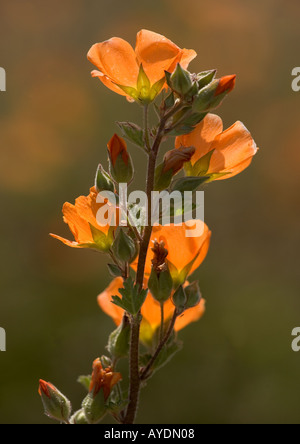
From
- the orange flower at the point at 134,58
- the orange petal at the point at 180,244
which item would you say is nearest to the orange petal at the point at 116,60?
the orange flower at the point at 134,58

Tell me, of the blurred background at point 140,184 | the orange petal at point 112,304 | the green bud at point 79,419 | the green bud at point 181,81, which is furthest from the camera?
the blurred background at point 140,184

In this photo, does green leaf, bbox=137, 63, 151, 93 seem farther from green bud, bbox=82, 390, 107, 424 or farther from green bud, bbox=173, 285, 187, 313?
green bud, bbox=82, 390, 107, 424

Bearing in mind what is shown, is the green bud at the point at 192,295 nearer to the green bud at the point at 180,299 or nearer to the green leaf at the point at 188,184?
the green bud at the point at 180,299

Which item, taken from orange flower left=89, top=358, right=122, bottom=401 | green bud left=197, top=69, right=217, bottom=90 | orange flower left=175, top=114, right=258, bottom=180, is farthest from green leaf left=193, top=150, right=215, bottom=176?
orange flower left=89, top=358, right=122, bottom=401

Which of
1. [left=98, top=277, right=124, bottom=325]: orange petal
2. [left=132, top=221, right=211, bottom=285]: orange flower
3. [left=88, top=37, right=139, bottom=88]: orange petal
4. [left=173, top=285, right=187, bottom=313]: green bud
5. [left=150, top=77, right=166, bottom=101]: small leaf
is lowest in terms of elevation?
[left=98, top=277, right=124, bottom=325]: orange petal

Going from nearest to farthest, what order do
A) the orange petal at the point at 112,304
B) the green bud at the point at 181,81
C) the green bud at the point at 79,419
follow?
the green bud at the point at 181,81 → the green bud at the point at 79,419 → the orange petal at the point at 112,304
